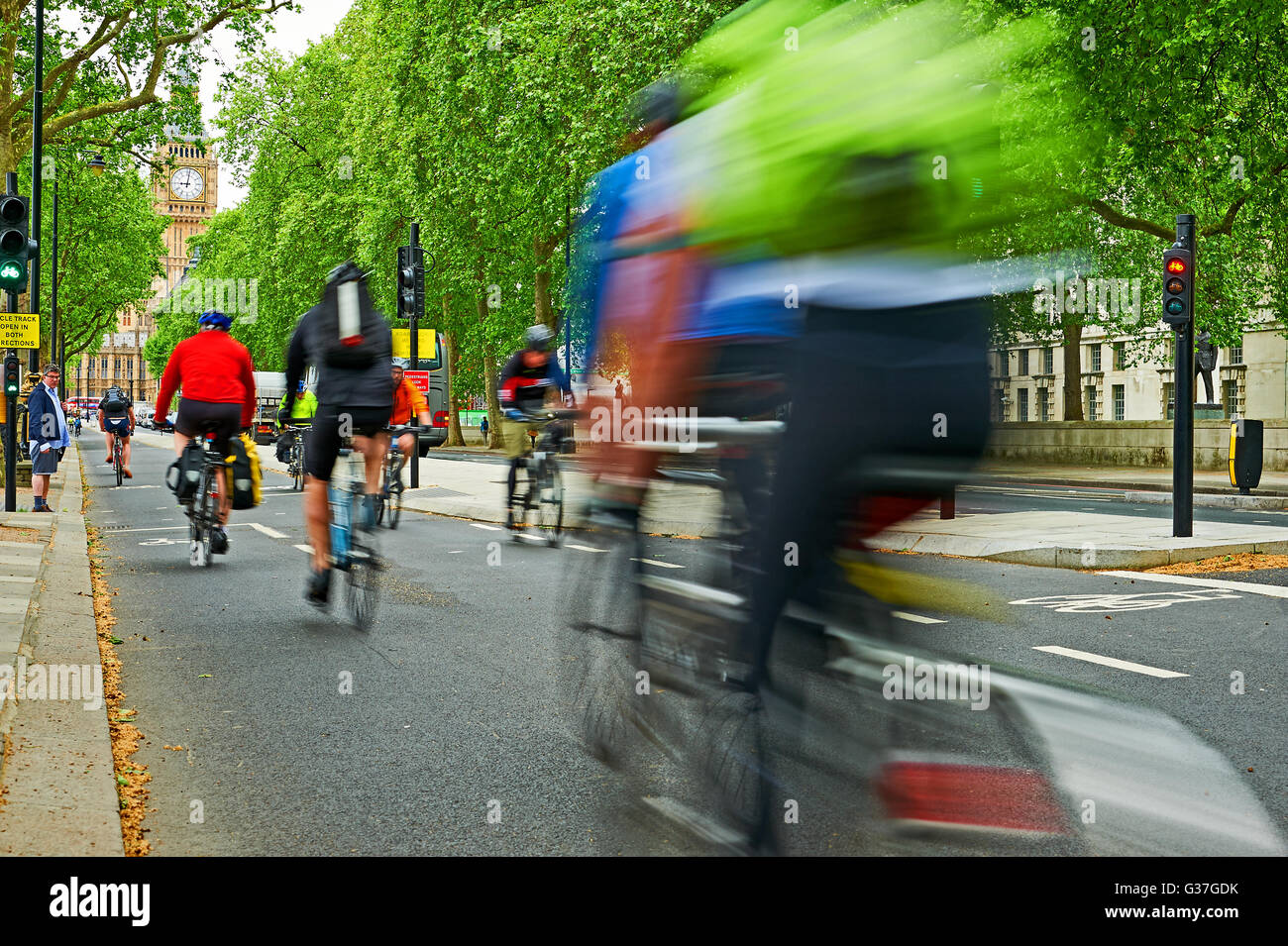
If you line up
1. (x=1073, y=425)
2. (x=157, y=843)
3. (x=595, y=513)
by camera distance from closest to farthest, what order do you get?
(x=595, y=513) → (x=157, y=843) → (x=1073, y=425)

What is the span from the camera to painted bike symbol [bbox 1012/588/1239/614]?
812cm

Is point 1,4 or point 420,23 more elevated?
point 420,23

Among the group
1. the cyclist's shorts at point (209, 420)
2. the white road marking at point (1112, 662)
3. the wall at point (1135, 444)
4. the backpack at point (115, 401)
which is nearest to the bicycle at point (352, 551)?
the cyclist's shorts at point (209, 420)

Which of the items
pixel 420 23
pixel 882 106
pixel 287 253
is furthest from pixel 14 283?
pixel 287 253

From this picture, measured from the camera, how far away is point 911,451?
113 inches

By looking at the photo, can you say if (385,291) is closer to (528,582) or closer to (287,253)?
(287,253)

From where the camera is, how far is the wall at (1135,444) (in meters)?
27.4

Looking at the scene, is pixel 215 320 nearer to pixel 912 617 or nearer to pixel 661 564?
pixel 661 564

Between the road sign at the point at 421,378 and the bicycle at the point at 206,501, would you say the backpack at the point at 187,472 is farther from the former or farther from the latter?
the road sign at the point at 421,378

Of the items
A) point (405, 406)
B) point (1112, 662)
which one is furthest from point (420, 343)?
point (1112, 662)

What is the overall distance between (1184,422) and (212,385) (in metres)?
8.42

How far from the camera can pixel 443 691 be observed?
18.7 ft

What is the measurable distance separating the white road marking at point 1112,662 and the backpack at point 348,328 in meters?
3.90
